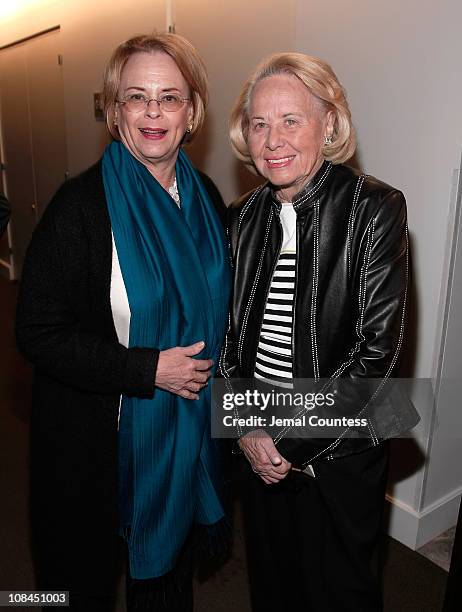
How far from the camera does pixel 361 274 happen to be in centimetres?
145

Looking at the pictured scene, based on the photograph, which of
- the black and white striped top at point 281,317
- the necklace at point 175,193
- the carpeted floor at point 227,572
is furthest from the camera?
the carpeted floor at point 227,572

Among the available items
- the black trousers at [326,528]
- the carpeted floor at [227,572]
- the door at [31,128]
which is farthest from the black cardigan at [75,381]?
the door at [31,128]

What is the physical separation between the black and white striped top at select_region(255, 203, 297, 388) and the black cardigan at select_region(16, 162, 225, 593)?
32cm

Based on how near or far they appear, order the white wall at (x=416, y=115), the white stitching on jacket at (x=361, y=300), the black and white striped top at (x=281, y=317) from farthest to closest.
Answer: the white wall at (x=416, y=115) < the black and white striped top at (x=281, y=317) < the white stitching on jacket at (x=361, y=300)

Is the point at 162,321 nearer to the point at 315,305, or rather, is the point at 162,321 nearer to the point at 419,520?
the point at 315,305

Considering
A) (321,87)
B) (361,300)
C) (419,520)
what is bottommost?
(419,520)

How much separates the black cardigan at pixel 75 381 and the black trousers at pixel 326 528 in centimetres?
46

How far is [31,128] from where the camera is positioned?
6.12 meters

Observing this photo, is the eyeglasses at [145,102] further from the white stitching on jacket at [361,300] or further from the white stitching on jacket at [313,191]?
Result: the white stitching on jacket at [361,300]

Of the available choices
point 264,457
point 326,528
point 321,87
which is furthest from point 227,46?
point 326,528

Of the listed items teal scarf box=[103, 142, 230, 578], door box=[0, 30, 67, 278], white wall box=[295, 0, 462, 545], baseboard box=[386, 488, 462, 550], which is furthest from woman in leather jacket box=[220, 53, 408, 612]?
door box=[0, 30, 67, 278]

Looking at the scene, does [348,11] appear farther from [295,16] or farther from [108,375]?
[108,375]

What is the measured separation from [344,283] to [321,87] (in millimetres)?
512

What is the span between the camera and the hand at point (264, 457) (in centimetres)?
157
